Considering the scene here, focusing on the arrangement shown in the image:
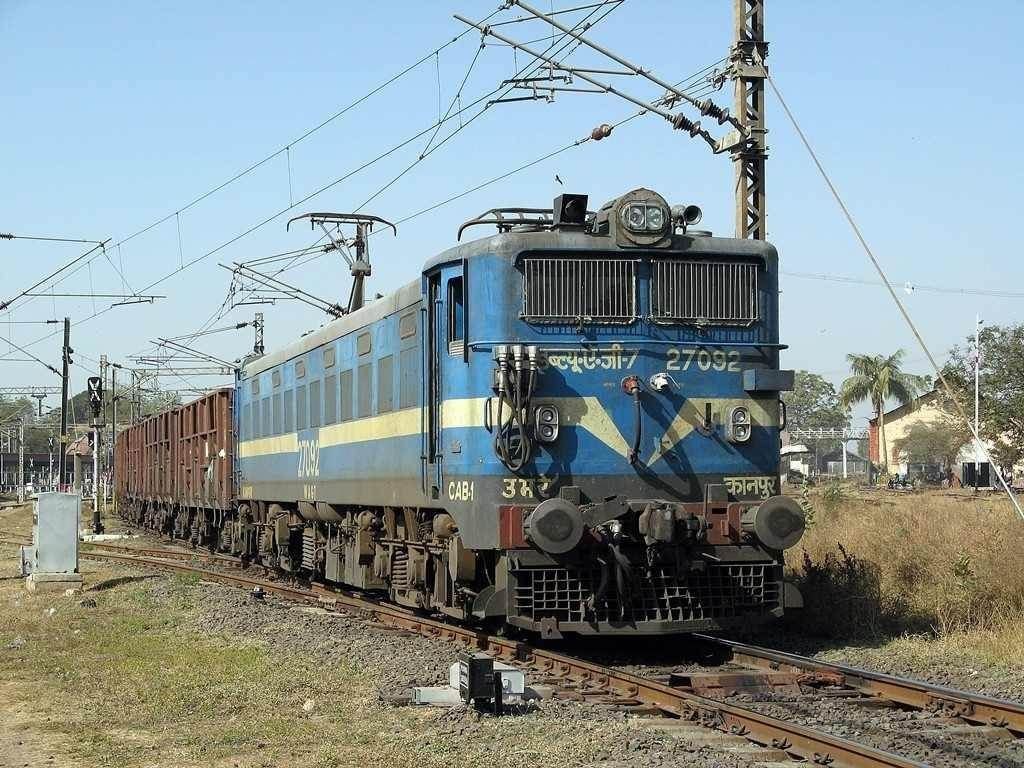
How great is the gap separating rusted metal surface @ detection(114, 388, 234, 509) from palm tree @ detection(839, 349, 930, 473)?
5600 cm

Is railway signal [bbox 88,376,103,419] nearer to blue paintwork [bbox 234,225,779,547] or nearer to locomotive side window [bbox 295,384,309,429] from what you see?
locomotive side window [bbox 295,384,309,429]

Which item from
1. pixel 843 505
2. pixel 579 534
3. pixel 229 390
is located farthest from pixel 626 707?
pixel 843 505

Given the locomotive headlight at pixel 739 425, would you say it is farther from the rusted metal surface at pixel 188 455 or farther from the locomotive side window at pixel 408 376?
the rusted metal surface at pixel 188 455

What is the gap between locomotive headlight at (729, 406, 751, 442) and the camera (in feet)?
40.0

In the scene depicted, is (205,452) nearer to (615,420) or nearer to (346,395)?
(346,395)

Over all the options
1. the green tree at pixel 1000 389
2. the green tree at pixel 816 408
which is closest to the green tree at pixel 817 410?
the green tree at pixel 816 408

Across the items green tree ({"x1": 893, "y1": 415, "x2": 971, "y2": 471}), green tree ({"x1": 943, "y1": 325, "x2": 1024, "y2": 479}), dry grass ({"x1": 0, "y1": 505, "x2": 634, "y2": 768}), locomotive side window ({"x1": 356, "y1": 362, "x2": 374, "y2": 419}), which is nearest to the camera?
dry grass ({"x1": 0, "y1": 505, "x2": 634, "y2": 768})

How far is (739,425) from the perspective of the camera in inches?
481

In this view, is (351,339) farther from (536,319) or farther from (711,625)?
(711,625)

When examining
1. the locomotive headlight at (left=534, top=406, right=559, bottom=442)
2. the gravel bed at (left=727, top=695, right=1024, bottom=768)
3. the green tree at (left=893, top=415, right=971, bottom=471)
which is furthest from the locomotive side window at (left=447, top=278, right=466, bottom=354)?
the green tree at (left=893, top=415, right=971, bottom=471)

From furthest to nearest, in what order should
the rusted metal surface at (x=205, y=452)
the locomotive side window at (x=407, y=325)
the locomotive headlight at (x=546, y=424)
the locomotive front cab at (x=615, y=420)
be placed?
1. the rusted metal surface at (x=205, y=452)
2. the locomotive side window at (x=407, y=325)
3. the locomotive headlight at (x=546, y=424)
4. the locomotive front cab at (x=615, y=420)

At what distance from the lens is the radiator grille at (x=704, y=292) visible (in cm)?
1212

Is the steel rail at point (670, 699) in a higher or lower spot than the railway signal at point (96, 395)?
lower

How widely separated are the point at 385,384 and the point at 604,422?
137 inches
